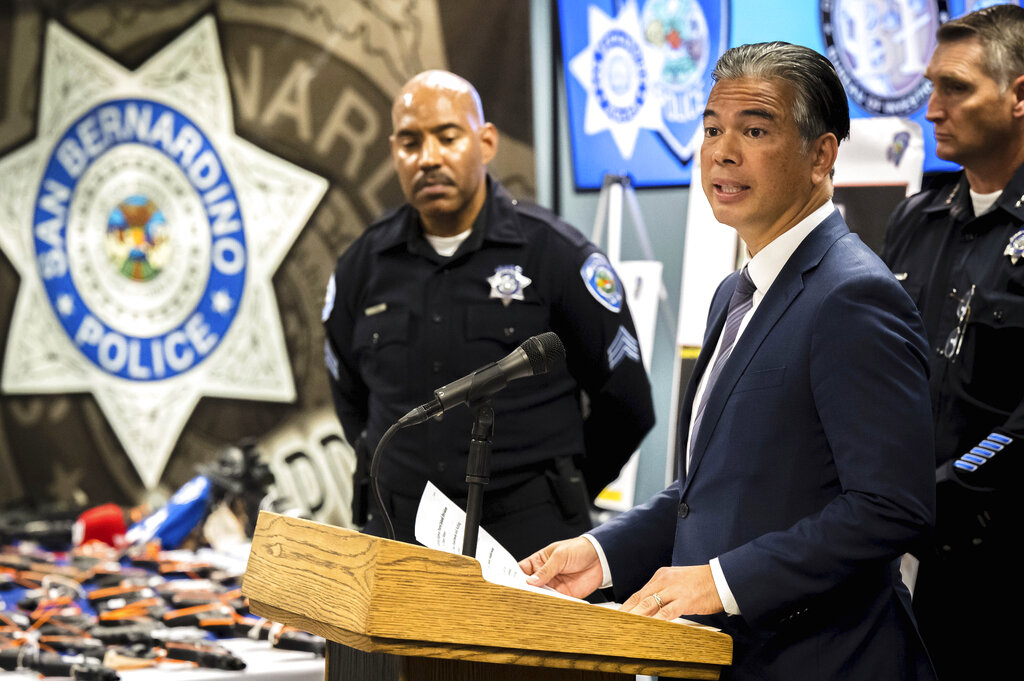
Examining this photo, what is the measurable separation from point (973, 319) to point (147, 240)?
4504 mm

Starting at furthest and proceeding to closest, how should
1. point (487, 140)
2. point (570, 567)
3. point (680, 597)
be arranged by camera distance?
point (487, 140)
point (570, 567)
point (680, 597)

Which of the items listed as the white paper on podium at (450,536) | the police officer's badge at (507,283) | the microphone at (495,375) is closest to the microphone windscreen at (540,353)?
the microphone at (495,375)

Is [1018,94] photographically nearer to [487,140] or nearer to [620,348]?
[620,348]

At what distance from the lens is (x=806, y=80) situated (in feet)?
5.07

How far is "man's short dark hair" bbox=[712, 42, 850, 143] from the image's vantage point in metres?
1.54

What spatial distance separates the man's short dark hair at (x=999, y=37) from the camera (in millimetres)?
2359

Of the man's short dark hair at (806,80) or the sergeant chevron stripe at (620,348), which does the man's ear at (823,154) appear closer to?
the man's short dark hair at (806,80)

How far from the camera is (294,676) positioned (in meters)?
2.40

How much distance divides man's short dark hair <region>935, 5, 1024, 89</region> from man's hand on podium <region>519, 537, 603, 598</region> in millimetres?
1447

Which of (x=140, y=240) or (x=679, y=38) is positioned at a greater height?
(x=679, y=38)

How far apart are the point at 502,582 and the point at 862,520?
0.44 meters

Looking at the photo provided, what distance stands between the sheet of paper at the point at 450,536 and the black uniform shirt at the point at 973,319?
111 centimetres

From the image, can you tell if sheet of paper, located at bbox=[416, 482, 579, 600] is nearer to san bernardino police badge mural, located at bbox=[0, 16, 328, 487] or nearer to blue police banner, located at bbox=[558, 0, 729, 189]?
blue police banner, located at bbox=[558, 0, 729, 189]

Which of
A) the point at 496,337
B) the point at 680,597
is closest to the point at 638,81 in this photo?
the point at 496,337
